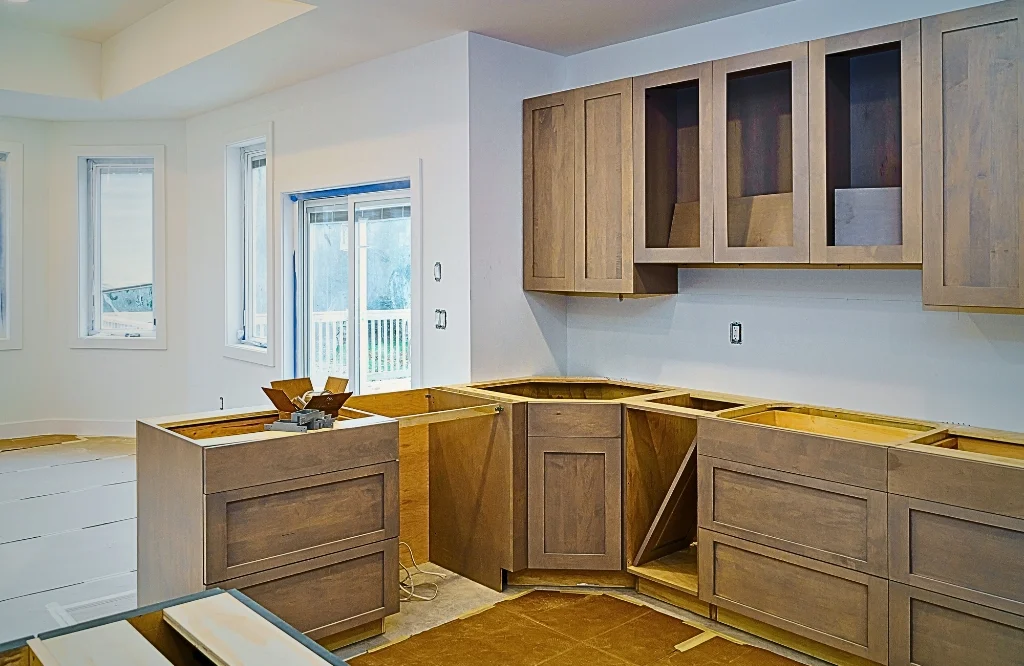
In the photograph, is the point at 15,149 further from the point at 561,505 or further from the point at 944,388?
the point at 944,388

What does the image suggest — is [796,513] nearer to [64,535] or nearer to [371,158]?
[371,158]

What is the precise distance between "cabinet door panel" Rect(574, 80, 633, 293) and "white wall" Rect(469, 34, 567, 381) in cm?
39

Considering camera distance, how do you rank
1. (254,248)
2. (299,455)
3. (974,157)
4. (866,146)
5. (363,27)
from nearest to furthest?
(974,157) → (299,455) → (866,146) → (363,27) → (254,248)

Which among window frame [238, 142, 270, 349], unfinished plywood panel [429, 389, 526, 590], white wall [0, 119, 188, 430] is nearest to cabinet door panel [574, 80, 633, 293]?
unfinished plywood panel [429, 389, 526, 590]

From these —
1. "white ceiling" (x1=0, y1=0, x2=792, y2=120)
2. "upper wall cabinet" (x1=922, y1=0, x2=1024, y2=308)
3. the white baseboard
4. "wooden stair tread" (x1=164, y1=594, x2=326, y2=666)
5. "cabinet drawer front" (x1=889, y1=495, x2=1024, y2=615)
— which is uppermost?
"white ceiling" (x1=0, y1=0, x2=792, y2=120)

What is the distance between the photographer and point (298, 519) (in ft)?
10.1

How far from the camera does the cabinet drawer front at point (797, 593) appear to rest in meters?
2.95

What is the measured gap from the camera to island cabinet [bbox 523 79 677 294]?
408 cm

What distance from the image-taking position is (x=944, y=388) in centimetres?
338

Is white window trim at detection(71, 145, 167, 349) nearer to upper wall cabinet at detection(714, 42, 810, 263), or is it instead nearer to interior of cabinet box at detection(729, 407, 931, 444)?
upper wall cabinet at detection(714, 42, 810, 263)

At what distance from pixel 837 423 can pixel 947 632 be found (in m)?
1.00

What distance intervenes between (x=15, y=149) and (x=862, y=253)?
6.70m

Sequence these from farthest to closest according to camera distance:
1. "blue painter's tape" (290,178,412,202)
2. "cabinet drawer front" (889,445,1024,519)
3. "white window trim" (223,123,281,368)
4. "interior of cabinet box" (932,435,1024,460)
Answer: "white window trim" (223,123,281,368)
"blue painter's tape" (290,178,412,202)
"interior of cabinet box" (932,435,1024,460)
"cabinet drawer front" (889,445,1024,519)

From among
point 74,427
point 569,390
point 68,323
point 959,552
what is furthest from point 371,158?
point 74,427
